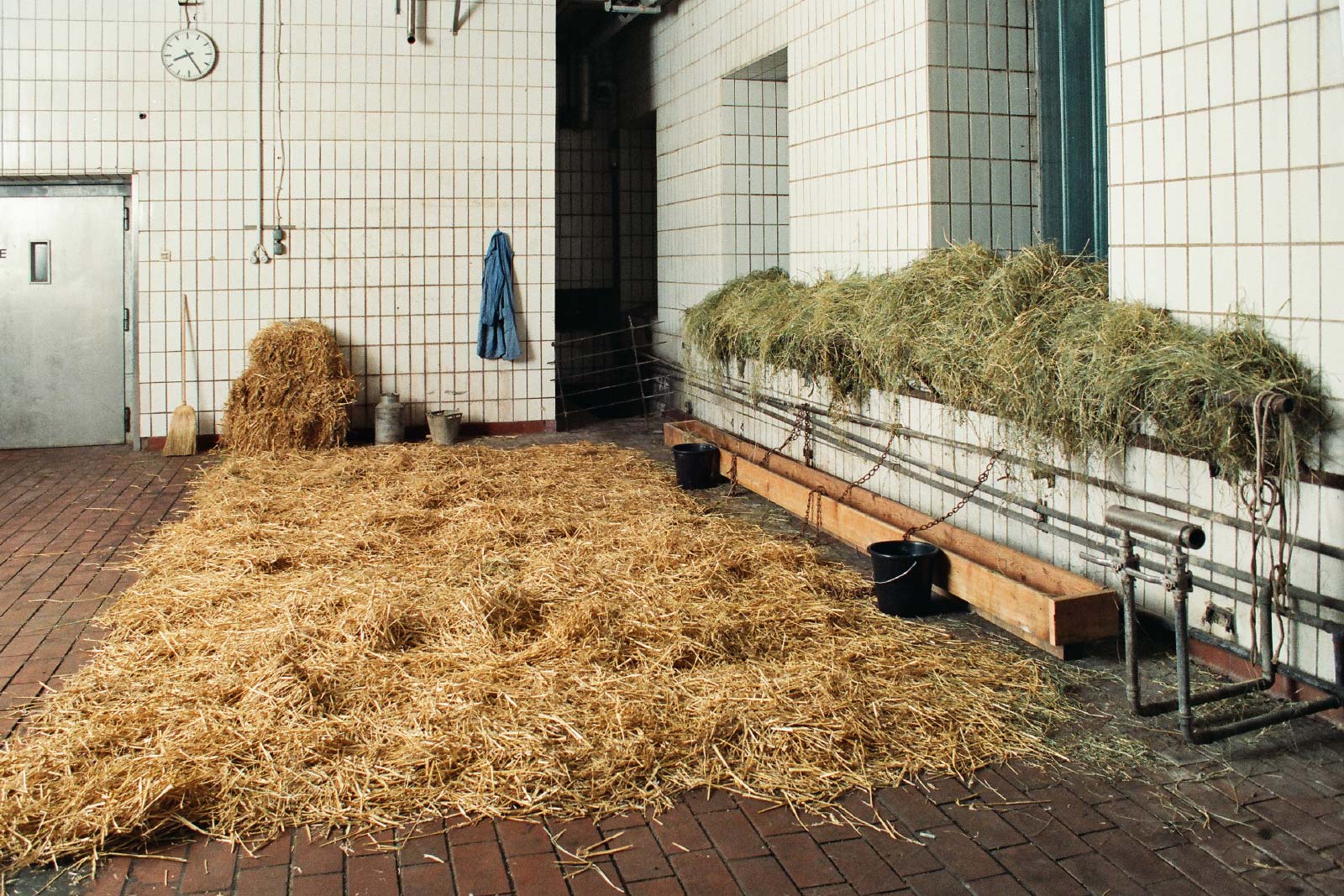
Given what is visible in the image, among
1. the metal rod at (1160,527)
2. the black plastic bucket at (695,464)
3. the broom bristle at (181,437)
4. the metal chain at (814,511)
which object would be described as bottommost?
the metal chain at (814,511)

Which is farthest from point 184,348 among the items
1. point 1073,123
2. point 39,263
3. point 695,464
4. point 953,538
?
point 1073,123

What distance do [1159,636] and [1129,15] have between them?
7.39 ft

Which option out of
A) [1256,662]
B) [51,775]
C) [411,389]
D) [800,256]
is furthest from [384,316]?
[1256,662]

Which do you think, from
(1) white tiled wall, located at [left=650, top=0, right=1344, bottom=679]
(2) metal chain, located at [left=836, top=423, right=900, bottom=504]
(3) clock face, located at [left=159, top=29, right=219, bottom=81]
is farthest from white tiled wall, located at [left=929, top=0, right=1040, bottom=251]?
(3) clock face, located at [left=159, top=29, right=219, bottom=81]

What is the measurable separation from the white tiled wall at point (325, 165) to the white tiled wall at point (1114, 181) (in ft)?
6.69

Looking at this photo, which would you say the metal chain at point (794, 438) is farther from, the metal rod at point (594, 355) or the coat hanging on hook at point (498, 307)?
the metal rod at point (594, 355)

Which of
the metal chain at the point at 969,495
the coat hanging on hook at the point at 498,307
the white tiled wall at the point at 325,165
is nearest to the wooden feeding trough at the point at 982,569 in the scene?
the metal chain at the point at 969,495

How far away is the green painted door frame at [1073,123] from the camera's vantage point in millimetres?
5492

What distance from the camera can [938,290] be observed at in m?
5.09

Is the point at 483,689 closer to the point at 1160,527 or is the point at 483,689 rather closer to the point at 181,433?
the point at 1160,527

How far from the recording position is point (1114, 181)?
422 cm

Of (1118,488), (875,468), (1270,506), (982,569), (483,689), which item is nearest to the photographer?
(1270,506)

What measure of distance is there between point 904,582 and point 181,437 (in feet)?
20.4

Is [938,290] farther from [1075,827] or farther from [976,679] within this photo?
[1075,827]
